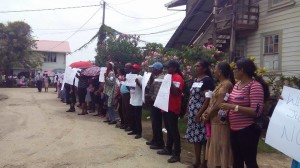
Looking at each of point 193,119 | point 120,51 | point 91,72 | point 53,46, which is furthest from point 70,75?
point 53,46

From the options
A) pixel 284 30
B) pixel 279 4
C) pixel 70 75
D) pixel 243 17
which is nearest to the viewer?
pixel 284 30

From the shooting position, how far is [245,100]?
405 cm

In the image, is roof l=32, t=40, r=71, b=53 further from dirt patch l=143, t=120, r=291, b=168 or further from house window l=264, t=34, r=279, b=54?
dirt patch l=143, t=120, r=291, b=168

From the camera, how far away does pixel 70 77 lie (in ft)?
39.8

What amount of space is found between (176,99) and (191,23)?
1167 centimetres

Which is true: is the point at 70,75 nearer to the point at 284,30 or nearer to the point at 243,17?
the point at 243,17

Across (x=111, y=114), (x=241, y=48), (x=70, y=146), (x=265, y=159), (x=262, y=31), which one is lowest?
(x=265, y=159)

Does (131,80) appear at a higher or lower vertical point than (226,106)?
higher

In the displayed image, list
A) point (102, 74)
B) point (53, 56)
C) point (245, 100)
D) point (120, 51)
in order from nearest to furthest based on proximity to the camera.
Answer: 1. point (245, 100)
2. point (102, 74)
3. point (120, 51)
4. point (53, 56)

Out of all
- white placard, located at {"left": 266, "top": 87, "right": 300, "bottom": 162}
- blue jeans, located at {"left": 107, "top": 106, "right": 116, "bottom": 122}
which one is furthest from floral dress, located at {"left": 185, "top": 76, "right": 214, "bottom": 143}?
blue jeans, located at {"left": 107, "top": 106, "right": 116, "bottom": 122}

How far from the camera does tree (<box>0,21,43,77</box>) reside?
3538 centimetres

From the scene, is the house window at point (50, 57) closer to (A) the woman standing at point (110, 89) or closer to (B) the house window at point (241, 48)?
(B) the house window at point (241, 48)

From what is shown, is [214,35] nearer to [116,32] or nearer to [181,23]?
[181,23]

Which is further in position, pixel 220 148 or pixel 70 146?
pixel 70 146
